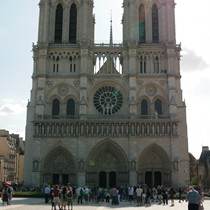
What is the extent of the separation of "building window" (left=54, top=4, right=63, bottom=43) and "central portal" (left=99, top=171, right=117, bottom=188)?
18671 millimetres

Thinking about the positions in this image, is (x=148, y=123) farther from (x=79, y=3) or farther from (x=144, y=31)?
(x=79, y=3)

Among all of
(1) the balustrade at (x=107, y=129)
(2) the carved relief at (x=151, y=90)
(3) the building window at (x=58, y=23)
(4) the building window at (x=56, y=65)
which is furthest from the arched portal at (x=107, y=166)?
(3) the building window at (x=58, y=23)

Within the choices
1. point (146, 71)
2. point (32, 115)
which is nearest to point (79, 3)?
point (146, 71)

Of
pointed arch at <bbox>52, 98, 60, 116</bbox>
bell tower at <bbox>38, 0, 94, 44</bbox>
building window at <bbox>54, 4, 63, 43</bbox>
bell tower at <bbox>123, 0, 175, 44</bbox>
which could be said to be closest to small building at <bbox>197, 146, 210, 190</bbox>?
bell tower at <bbox>123, 0, 175, 44</bbox>

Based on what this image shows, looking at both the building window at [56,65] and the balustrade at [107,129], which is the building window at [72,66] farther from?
the balustrade at [107,129]

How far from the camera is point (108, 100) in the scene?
157 feet

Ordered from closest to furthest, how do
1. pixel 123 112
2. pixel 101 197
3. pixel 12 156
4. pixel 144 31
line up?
pixel 101 197 < pixel 123 112 < pixel 144 31 < pixel 12 156

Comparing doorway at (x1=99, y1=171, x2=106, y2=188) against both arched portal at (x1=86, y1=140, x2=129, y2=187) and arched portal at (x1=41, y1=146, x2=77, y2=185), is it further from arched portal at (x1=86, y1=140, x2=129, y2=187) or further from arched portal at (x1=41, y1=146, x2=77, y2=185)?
arched portal at (x1=41, y1=146, x2=77, y2=185)

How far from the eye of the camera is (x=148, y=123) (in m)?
45.4

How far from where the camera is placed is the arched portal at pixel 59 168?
4553 centimetres

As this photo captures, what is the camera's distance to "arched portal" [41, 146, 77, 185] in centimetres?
4553

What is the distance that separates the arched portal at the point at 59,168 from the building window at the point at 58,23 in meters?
15.2

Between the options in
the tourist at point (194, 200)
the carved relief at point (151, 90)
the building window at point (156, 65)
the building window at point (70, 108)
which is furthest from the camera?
the building window at point (156, 65)

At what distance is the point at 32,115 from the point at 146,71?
1570cm
